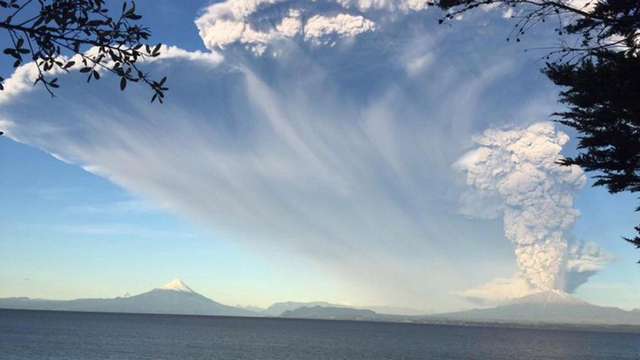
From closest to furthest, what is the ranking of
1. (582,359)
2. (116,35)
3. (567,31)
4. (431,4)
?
(116,35) < (431,4) < (567,31) < (582,359)

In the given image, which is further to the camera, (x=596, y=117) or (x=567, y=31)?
(x=596, y=117)

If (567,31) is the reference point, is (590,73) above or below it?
below

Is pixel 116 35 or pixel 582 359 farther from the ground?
pixel 116 35

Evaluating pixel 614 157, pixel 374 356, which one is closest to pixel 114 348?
pixel 374 356

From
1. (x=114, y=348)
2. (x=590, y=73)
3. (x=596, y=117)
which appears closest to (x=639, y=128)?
(x=596, y=117)

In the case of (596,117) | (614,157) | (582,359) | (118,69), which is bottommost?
(582,359)

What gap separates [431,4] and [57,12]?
31.6 feet

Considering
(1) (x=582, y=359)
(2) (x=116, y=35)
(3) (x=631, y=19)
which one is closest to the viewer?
(2) (x=116, y=35)

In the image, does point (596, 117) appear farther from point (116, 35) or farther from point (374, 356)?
point (374, 356)

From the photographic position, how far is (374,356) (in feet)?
311

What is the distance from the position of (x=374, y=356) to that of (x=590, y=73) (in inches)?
3362

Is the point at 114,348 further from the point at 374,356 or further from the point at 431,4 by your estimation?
the point at 431,4

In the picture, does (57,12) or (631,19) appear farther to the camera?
(631,19)

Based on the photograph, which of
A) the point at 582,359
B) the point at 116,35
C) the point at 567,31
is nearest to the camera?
the point at 116,35
